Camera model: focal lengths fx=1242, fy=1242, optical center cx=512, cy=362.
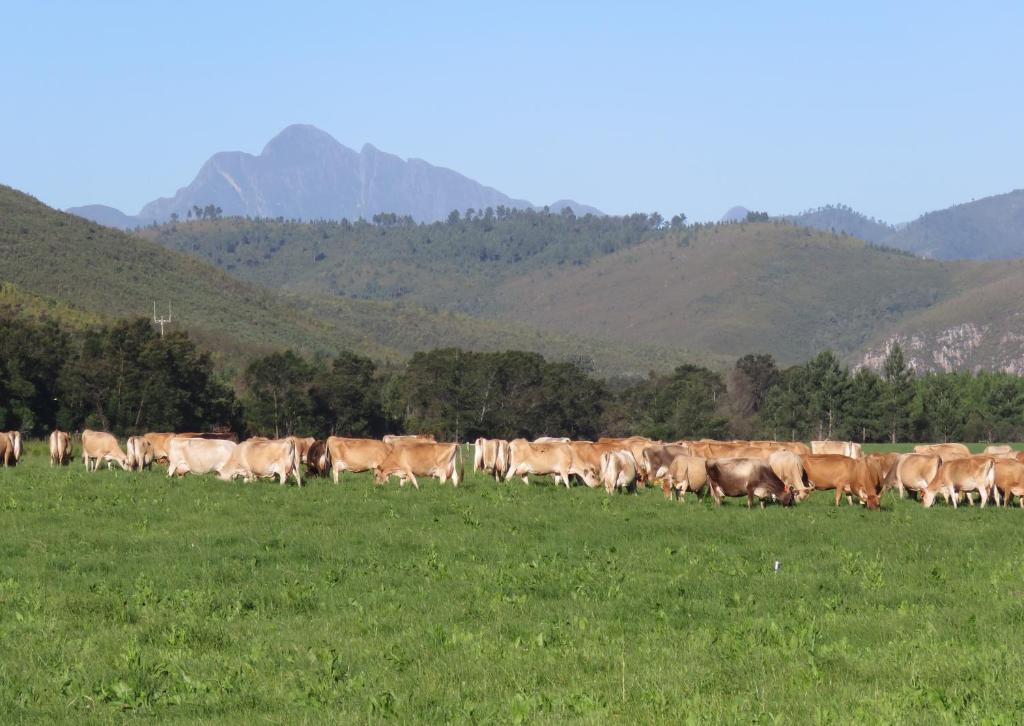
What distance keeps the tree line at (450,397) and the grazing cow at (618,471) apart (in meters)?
44.7

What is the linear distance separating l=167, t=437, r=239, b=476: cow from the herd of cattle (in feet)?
0.08

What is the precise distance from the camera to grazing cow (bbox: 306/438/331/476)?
31.3 m

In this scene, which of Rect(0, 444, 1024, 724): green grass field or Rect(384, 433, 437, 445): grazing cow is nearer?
Rect(0, 444, 1024, 724): green grass field

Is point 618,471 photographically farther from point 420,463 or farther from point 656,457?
point 420,463

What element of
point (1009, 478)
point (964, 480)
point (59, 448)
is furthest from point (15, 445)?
point (1009, 478)

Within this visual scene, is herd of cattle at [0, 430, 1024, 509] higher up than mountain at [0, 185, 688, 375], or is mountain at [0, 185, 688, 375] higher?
mountain at [0, 185, 688, 375]

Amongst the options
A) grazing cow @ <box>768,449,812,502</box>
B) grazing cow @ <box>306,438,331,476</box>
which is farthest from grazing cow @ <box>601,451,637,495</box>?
grazing cow @ <box>306,438,331,476</box>

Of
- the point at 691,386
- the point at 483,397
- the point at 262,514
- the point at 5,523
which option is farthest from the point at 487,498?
the point at 691,386

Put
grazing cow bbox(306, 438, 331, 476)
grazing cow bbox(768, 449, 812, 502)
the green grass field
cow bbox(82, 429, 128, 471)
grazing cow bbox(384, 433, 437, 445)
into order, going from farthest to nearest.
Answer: grazing cow bbox(384, 433, 437, 445) → cow bbox(82, 429, 128, 471) → grazing cow bbox(306, 438, 331, 476) → grazing cow bbox(768, 449, 812, 502) → the green grass field

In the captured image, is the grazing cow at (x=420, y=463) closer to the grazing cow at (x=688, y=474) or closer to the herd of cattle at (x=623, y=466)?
the herd of cattle at (x=623, y=466)

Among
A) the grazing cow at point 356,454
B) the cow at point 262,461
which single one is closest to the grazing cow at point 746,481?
the grazing cow at point 356,454

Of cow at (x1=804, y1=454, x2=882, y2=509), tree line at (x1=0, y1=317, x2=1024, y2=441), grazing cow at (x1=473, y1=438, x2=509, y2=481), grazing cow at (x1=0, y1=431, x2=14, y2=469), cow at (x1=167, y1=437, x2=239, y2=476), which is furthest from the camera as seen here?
tree line at (x1=0, y1=317, x2=1024, y2=441)

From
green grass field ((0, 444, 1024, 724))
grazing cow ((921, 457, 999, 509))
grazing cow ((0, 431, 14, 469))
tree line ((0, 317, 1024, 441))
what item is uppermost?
tree line ((0, 317, 1024, 441))

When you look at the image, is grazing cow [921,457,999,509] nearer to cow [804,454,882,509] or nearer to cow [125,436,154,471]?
cow [804,454,882,509]
